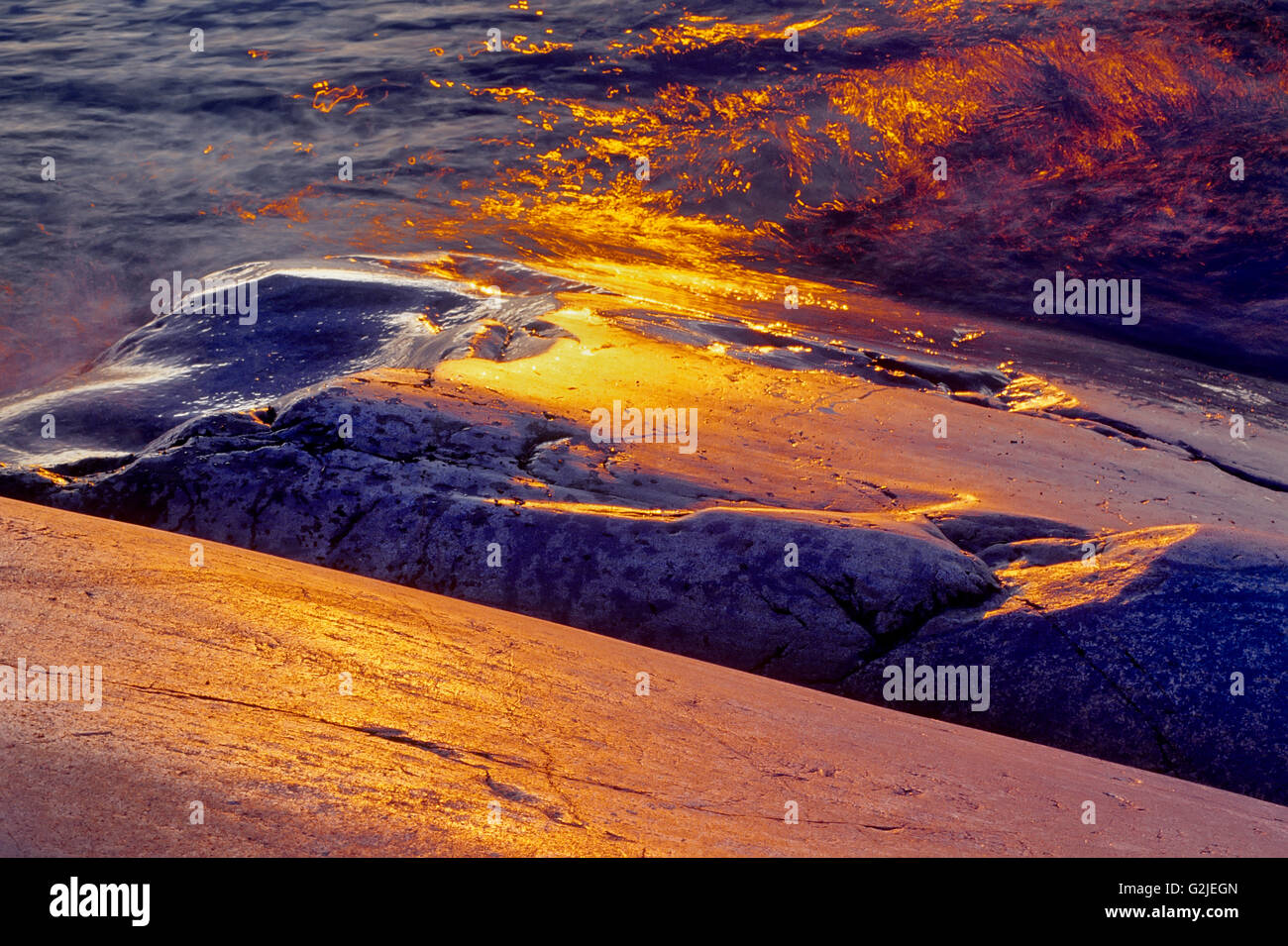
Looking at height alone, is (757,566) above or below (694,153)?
below

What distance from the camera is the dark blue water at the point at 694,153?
6539 millimetres

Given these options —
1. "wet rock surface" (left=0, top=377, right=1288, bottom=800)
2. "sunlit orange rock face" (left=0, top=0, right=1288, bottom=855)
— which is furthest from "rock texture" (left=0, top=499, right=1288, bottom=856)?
"wet rock surface" (left=0, top=377, right=1288, bottom=800)

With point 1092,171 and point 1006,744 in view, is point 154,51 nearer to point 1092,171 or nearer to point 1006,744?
point 1092,171

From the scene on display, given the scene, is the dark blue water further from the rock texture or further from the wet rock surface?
the rock texture

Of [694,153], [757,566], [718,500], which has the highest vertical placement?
[694,153]

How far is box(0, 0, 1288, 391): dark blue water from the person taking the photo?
6.54m

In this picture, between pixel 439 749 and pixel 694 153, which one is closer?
pixel 439 749

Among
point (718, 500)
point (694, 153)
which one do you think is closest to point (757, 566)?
point (718, 500)

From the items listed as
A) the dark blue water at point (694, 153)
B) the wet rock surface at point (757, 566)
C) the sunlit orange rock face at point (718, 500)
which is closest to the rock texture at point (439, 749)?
the sunlit orange rock face at point (718, 500)

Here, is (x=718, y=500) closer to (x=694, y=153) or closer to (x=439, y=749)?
(x=439, y=749)

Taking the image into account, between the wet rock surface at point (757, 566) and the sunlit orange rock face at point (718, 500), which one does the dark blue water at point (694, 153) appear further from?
the wet rock surface at point (757, 566)

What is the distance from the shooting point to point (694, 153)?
25.5ft

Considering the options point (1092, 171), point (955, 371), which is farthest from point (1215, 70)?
point (955, 371)
